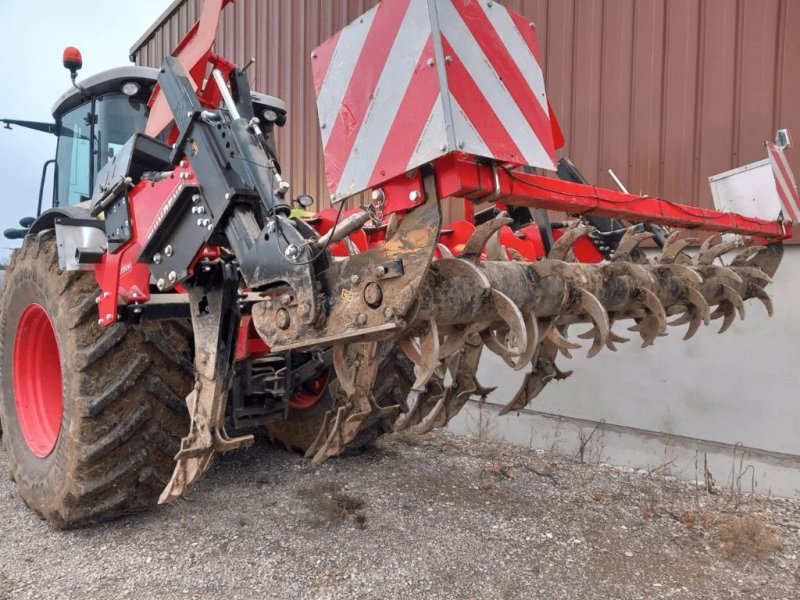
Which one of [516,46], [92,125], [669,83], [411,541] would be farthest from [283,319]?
[669,83]

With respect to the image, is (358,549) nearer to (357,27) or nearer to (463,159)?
(463,159)

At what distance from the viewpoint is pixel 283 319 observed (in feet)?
5.63

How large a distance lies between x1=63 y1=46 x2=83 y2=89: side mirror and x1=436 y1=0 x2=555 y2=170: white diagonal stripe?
2.50 m

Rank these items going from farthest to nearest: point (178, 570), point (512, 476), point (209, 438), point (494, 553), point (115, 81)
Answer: point (512, 476) < point (115, 81) < point (494, 553) < point (178, 570) < point (209, 438)

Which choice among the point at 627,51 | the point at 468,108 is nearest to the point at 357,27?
the point at 468,108

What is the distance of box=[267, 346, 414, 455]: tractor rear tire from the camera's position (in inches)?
125

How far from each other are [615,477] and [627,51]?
278 cm

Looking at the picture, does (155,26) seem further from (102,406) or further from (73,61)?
(102,406)

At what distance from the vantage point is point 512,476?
11.6 feet

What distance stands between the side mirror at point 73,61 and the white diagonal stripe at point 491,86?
250 cm

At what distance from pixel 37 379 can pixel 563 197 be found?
2.75 m

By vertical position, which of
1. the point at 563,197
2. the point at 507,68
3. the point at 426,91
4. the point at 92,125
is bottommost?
the point at 563,197

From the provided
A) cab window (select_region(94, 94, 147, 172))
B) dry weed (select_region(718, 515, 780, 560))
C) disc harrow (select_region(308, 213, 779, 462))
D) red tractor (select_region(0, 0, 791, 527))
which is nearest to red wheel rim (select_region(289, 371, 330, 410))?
red tractor (select_region(0, 0, 791, 527))

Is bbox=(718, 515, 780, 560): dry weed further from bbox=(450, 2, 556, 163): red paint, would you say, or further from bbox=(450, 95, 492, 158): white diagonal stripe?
bbox=(450, 95, 492, 158): white diagonal stripe
